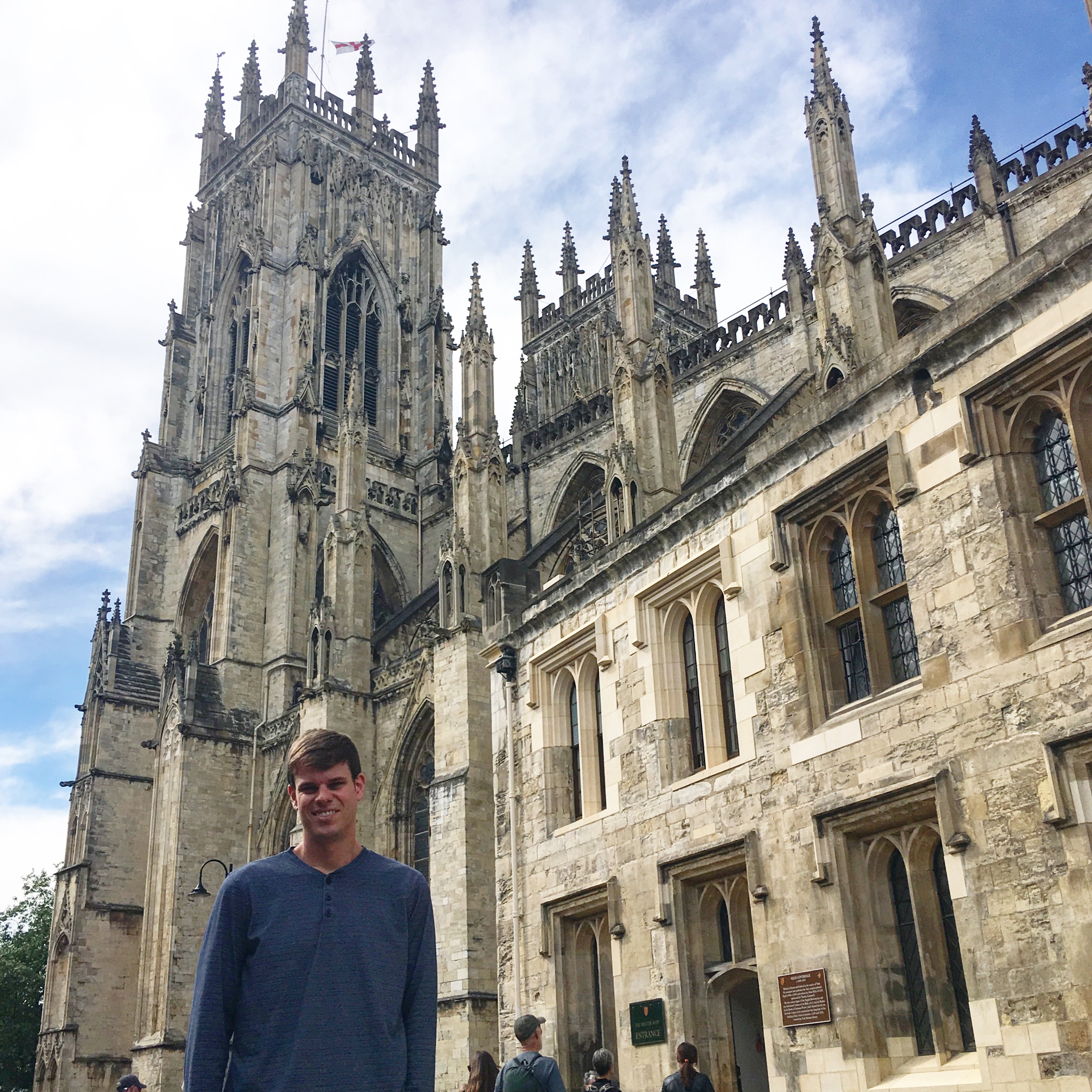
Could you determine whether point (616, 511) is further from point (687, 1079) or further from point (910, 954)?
point (687, 1079)

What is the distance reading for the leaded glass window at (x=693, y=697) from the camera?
1294 cm

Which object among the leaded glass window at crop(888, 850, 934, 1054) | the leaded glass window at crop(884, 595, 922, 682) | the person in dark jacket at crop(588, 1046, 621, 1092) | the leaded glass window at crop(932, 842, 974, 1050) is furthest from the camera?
the leaded glass window at crop(884, 595, 922, 682)

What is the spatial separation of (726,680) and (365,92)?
1830 inches

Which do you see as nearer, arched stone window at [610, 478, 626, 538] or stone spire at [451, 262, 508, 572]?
arched stone window at [610, 478, 626, 538]

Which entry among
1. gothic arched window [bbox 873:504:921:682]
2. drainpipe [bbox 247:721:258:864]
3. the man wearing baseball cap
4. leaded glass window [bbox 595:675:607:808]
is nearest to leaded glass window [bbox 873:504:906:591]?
gothic arched window [bbox 873:504:921:682]

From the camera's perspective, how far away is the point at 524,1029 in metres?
7.32

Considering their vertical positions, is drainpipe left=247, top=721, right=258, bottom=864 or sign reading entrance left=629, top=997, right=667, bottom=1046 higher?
drainpipe left=247, top=721, right=258, bottom=864

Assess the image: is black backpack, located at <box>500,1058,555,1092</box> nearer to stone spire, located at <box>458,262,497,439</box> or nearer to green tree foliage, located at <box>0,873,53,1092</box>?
stone spire, located at <box>458,262,497,439</box>

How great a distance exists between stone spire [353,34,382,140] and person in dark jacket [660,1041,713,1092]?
47870 millimetres

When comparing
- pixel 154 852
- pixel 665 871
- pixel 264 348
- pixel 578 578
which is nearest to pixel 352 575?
pixel 154 852

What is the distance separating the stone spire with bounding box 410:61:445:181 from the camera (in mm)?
53469

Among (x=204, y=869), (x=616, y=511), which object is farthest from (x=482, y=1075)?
(x=204, y=869)

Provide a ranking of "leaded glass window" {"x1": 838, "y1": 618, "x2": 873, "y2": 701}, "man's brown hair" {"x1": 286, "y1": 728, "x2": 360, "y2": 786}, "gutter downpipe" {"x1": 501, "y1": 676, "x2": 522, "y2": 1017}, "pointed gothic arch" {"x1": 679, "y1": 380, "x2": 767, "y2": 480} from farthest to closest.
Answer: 1. "pointed gothic arch" {"x1": 679, "y1": 380, "x2": 767, "y2": 480}
2. "gutter downpipe" {"x1": 501, "y1": 676, "x2": 522, "y2": 1017}
3. "leaded glass window" {"x1": 838, "y1": 618, "x2": 873, "y2": 701}
4. "man's brown hair" {"x1": 286, "y1": 728, "x2": 360, "y2": 786}

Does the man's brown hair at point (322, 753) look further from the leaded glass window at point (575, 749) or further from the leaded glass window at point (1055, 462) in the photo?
the leaded glass window at point (575, 749)
